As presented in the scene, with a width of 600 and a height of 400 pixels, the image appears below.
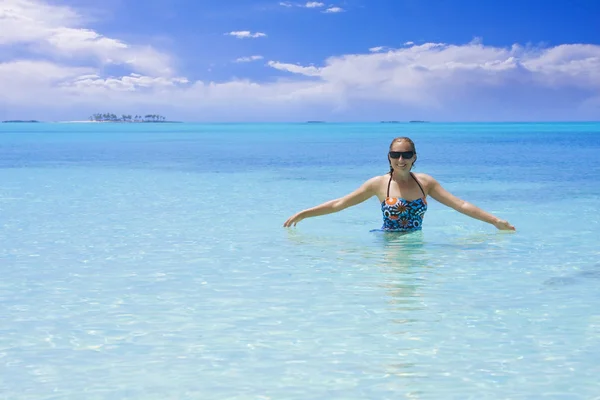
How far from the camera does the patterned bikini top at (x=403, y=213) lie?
7.86m

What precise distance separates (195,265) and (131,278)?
0.79 meters

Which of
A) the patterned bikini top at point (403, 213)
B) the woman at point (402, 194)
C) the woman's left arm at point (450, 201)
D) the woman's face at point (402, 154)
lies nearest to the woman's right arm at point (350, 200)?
the woman at point (402, 194)

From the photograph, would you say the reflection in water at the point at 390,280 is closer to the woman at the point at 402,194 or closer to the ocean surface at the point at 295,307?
the ocean surface at the point at 295,307

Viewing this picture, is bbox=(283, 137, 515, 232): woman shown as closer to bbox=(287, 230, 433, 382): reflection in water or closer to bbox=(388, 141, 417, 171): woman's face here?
bbox=(388, 141, 417, 171): woman's face

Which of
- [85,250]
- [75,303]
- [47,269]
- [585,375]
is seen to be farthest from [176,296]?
[585,375]

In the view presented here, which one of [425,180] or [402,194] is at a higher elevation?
[425,180]

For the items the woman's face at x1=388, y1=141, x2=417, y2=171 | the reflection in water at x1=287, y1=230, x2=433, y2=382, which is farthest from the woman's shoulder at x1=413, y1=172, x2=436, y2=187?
the reflection in water at x1=287, y1=230, x2=433, y2=382

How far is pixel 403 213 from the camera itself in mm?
7996

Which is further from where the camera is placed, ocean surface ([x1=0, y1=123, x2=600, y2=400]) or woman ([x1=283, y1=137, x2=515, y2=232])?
woman ([x1=283, y1=137, x2=515, y2=232])

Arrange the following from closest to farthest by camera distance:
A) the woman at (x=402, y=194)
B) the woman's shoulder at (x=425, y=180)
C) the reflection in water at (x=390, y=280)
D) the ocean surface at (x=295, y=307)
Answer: the ocean surface at (x=295, y=307), the reflection in water at (x=390, y=280), the woman at (x=402, y=194), the woman's shoulder at (x=425, y=180)

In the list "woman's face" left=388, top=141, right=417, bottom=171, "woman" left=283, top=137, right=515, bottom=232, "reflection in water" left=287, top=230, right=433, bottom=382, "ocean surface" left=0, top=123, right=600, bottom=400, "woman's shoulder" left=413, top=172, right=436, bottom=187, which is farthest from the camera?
"woman's shoulder" left=413, top=172, right=436, bottom=187

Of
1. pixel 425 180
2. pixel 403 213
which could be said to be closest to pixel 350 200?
pixel 403 213

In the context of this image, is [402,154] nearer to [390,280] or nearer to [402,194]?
[402,194]

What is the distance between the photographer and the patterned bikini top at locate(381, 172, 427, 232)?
7855 millimetres
